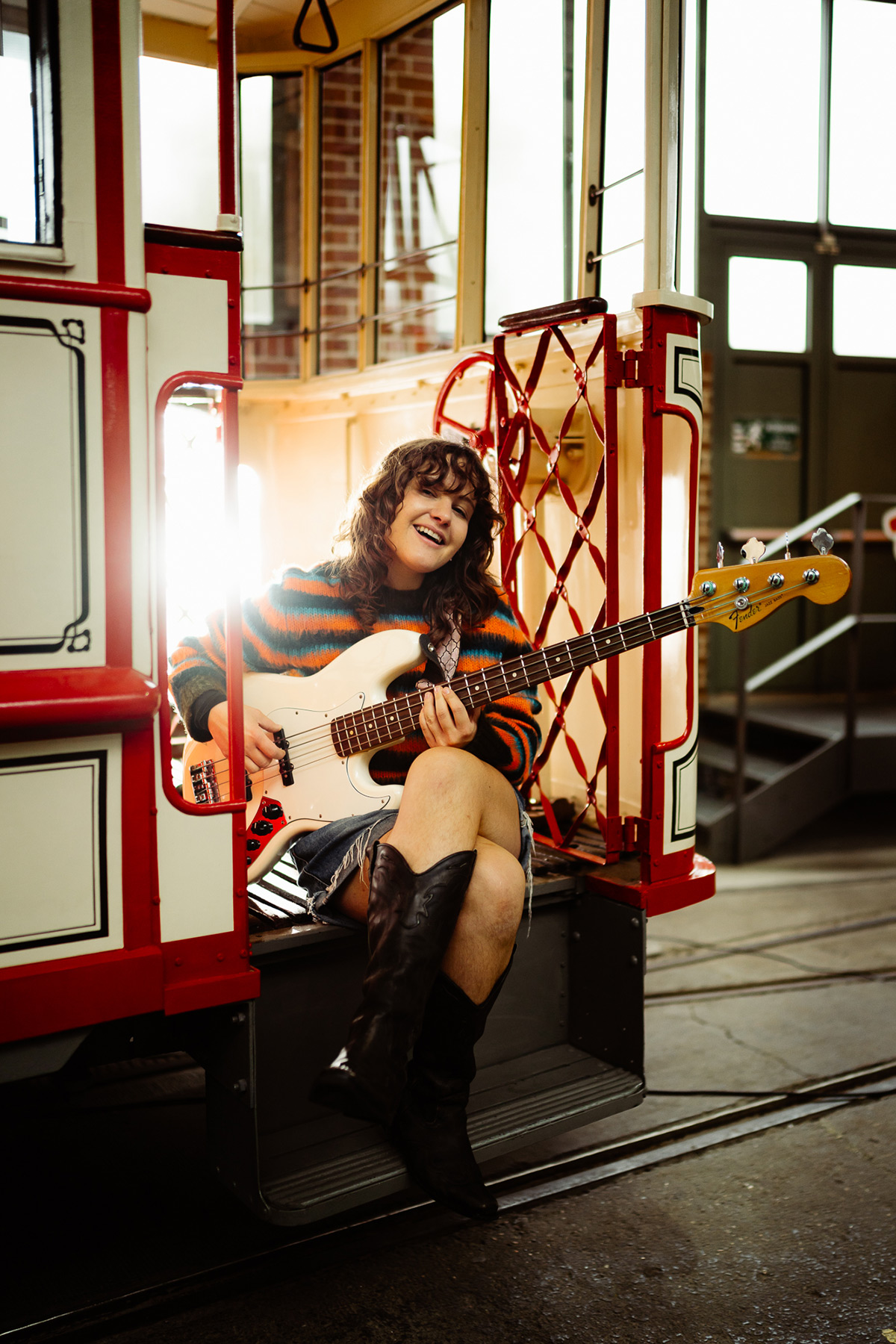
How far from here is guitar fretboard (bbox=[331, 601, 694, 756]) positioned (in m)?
2.15

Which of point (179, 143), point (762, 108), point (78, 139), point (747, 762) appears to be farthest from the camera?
point (762, 108)

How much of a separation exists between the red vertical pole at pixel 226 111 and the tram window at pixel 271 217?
1744 mm

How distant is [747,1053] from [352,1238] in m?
1.36

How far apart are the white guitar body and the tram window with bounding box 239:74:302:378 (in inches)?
74.3

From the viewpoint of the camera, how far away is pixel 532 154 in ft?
10.9

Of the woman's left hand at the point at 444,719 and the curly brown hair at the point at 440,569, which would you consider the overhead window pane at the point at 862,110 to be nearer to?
the curly brown hair at the point at 440,569

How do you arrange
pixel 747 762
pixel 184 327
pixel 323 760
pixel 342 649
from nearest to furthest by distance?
pixel 184 327 → pixel 323 760 → pixel 342 649 → pixel 747 762

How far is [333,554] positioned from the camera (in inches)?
96.7

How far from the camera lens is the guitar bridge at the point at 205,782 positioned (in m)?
2.17

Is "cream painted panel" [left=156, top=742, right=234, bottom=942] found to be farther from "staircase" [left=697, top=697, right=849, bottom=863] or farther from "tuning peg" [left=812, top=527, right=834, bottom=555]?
"staircase" [left=697, top=697, right=849, bottom=863]

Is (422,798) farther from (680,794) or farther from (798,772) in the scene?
(798,772)

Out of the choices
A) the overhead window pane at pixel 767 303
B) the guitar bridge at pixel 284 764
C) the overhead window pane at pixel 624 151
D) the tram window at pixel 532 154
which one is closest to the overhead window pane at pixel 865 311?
the overhead window pane at pixel 767 303

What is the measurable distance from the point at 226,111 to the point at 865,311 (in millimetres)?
5485

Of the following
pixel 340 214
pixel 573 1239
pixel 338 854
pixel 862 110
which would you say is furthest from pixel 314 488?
pixel 862 110
